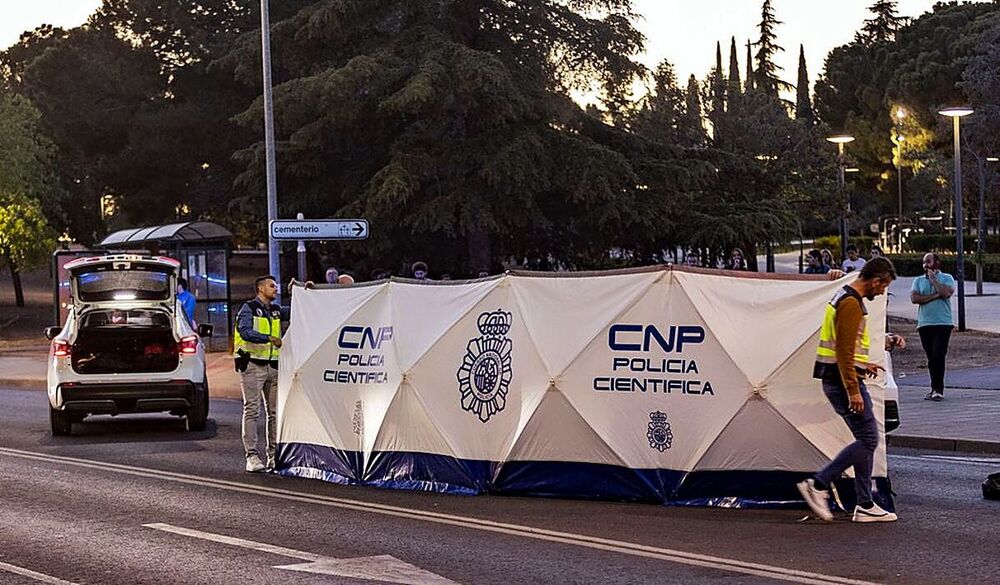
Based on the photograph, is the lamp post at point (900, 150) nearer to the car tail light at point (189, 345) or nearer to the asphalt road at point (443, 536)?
the car tail light at point (189, 345)

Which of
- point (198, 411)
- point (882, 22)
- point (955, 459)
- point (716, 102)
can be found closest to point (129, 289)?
point (198, 411)

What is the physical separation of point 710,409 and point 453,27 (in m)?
30.1

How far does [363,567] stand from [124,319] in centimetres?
987

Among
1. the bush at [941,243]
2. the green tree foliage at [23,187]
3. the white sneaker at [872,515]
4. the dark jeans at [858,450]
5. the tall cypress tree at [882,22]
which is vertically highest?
the tall cypress tree at [882,22]

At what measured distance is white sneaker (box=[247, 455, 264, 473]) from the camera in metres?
14.1

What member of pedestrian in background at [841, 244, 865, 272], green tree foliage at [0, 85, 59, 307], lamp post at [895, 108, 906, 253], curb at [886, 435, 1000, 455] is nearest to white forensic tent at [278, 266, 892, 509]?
curb at [886, 435, 1000, 455]

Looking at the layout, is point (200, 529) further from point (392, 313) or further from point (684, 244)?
point (684, 244)

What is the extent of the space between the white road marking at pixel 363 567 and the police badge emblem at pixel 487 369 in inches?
109

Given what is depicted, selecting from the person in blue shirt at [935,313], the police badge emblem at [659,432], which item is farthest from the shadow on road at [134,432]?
the person in blue shirt at [935,313]

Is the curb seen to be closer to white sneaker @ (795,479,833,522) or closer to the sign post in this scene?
white sneaker @ (795,479,833,522)

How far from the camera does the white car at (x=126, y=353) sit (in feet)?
58.9

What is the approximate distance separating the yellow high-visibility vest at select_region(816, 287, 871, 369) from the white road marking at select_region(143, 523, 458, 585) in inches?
129

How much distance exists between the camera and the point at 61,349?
→ 59.2 ft

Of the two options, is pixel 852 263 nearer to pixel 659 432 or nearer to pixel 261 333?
pixel 261 333
